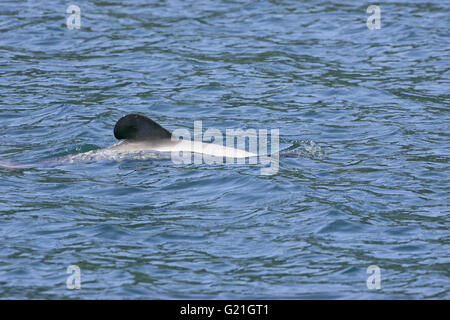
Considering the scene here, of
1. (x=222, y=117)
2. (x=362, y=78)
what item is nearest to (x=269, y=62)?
(x=362, y=78)

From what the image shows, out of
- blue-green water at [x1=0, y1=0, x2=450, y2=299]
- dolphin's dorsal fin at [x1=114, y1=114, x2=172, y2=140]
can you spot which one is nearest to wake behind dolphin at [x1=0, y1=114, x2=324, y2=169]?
dolphin's dorsal fin at [x1=114, y1=114, x2=172, y2=140]

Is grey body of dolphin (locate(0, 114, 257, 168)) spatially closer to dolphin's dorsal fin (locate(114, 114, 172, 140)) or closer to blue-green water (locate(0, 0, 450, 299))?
dolphin's dorsal fin (locate(114, 114, 172, 140))

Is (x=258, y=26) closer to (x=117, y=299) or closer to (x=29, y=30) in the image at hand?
(x=29, y=30)

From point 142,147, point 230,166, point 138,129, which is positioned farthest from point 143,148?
point 230,166

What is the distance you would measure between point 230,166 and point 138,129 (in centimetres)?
126

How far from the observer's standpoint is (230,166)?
10.6 meters

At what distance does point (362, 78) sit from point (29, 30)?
6993mm

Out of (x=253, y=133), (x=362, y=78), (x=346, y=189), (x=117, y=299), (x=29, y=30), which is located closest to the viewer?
(x=117, y=299)

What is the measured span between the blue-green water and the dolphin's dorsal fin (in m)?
0.38

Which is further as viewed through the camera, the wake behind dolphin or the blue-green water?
the wake behind dolphin

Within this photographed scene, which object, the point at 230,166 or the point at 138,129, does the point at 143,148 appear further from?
the point at 230,166

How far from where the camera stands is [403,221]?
8.70 metres

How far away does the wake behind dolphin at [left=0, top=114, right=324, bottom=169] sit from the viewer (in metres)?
10.8

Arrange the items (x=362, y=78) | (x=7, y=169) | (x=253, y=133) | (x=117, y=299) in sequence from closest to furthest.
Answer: (x=117, y=299)
(x=7, y=169)
(x=253, y=133)
(x=362, y=78)
